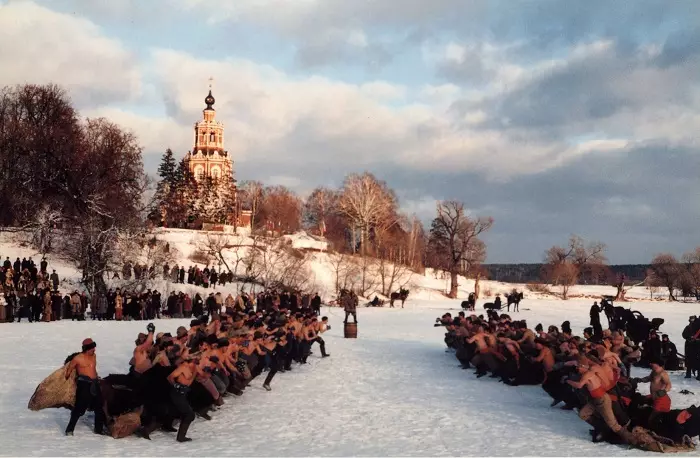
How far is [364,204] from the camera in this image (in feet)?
236

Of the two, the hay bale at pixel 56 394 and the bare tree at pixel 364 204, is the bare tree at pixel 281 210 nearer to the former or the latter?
the bare tree at pixel 364 204

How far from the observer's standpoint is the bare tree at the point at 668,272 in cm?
7953

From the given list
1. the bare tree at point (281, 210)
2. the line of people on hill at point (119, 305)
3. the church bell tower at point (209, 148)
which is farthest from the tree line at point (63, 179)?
the church bell tower at point (209, 148)

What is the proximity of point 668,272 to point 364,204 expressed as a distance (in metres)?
38.5

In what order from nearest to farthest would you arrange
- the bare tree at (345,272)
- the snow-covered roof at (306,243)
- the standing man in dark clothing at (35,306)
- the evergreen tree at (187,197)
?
the standing man in dark clothing at (35,306) < the bare tree at (345,272) < the snow-covered roof at (306,243) < the evergreen tree at (187,197)

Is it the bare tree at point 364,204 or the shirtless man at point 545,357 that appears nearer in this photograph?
the shirtless man at point 545,357

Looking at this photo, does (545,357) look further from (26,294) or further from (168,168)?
(168,168)

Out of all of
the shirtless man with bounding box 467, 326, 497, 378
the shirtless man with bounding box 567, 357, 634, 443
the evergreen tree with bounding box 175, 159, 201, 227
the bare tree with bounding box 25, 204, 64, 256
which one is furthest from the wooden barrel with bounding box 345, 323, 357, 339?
the evergreen tree with bounding box 175, 159, 201, 227

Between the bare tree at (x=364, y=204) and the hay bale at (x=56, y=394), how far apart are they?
56.8 m

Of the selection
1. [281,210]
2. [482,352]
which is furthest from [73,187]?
[281,210]

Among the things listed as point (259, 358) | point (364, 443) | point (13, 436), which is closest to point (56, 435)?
point (13, 436)

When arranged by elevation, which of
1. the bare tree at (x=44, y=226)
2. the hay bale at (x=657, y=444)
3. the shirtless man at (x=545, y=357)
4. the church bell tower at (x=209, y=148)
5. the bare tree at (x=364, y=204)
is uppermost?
the church bell tower at (x=209, y=148)

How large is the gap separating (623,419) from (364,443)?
12.8 ft

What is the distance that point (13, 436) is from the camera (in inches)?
414
